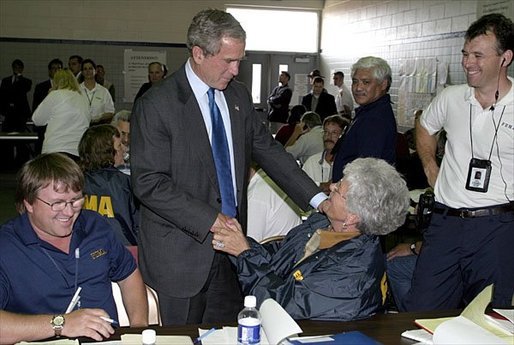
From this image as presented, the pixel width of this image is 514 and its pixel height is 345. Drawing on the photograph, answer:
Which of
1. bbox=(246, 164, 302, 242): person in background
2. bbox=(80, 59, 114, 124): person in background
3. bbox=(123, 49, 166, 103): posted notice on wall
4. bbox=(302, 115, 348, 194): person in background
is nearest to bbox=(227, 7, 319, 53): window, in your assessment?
bbox=(123, 49, 166, 103): posted notice on wall

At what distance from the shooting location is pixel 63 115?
618 centimetres

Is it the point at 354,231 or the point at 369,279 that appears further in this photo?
the point at 354,231

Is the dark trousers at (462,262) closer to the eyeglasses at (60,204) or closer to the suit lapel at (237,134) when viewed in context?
the suit lapel at (237,134)

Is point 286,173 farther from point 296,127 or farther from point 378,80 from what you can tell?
point 296,127

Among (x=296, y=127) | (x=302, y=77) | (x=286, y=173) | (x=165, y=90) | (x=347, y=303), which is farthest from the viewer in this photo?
(x=302, y=77)

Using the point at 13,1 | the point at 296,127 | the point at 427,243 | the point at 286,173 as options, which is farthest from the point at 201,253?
the point at 13,1

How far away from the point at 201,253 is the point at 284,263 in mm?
374

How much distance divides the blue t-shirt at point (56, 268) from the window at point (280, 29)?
1130cm

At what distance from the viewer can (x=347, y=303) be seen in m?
2.13

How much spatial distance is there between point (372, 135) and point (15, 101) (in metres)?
9.20

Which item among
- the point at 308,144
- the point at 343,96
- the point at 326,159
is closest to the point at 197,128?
the point at 326,159

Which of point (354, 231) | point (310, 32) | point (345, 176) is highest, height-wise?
point (310, 32)

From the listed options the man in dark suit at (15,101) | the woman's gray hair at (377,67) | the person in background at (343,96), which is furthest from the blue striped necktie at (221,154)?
the man in dark suit at (15,101)

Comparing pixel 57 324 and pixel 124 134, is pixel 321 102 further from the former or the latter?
pixel 57 324
